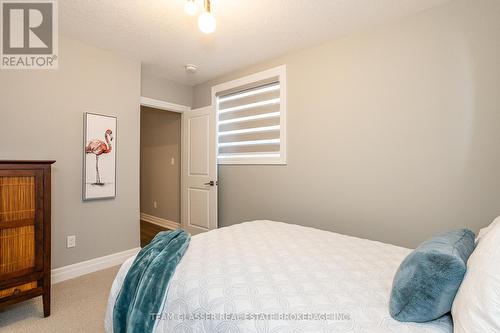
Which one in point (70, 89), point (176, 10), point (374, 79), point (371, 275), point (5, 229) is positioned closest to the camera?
point (371, 275)

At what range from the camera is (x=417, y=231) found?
7.16 feet

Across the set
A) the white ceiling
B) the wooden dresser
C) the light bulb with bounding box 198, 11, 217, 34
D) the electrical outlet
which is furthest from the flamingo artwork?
the light bulb with bounding box 198, 11, 217, 34

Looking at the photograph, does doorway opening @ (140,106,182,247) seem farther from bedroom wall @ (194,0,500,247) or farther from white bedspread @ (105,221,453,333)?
white bedspread @ (105,221,453,333)

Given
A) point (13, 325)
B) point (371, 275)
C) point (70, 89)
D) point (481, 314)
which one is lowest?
point (13, 325)

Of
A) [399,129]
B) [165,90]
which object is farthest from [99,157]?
[399,129]

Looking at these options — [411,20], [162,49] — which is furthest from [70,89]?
[411,20]

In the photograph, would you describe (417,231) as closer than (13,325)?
No

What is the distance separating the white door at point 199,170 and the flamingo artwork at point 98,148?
1.21 m

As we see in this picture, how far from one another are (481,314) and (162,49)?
10.5 feet

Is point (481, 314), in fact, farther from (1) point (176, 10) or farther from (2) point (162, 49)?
(2) point (162, 49)

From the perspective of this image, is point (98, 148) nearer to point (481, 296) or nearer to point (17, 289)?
point (17, 289)

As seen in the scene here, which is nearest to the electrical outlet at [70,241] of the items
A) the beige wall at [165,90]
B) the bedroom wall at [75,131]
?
the bedroom wall at [75,131]

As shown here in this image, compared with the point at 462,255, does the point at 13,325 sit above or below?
below

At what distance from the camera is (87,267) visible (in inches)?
110
